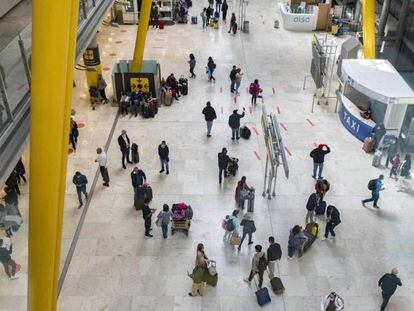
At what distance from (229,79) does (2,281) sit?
47.6 feet

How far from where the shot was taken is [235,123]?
1677cm

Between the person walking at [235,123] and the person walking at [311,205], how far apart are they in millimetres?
4564

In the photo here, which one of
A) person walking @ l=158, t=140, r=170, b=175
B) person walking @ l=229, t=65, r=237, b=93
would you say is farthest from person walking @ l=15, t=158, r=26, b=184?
person walking @ l=229, t=65, r=237, b=93

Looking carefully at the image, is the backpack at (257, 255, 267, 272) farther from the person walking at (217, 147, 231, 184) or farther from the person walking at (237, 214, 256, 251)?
the person walking at (217, 147, 231, 184)

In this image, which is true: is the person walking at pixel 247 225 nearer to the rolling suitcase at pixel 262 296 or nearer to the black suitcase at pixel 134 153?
the rolling suitcase at pixel 262 296

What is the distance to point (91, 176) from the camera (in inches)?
615

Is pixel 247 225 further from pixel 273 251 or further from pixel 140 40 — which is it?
pixel 140 40

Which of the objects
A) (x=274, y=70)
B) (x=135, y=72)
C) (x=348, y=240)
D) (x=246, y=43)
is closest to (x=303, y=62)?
(x=274, y=70)

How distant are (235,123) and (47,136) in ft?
33.4

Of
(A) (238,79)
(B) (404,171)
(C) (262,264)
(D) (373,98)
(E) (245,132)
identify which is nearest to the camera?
(C) (262,264)

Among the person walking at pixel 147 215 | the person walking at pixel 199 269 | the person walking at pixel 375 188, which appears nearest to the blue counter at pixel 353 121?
the person walking at pixel 375 188

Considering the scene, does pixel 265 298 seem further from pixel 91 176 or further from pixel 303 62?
pixel 303 62

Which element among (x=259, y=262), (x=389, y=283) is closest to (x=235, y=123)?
(x=259, y=262)

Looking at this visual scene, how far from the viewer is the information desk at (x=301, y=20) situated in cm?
2836
